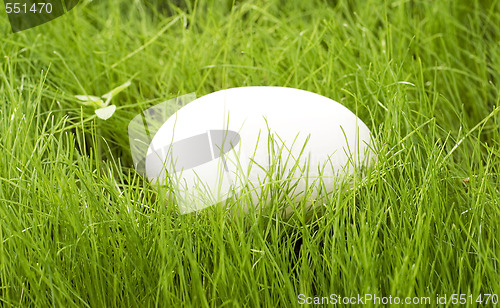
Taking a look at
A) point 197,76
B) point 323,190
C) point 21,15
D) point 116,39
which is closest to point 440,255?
point 323,190

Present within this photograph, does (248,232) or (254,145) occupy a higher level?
(254,145)

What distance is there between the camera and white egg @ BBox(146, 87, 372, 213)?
1263mm

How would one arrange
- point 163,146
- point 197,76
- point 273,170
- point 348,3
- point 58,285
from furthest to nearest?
1. point 348,3
2. point 197,76
3. point 163,146
4. point 273,170
5. point 58,285

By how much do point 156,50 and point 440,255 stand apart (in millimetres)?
1406

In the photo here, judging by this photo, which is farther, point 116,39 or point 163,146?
point 116,39

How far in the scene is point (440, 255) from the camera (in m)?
1.17

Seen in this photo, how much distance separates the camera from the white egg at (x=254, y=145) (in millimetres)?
1263

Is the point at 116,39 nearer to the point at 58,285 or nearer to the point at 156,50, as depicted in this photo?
the point at 156,50

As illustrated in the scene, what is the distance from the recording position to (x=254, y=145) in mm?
1300

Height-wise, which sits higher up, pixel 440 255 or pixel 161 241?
pixel 161 241

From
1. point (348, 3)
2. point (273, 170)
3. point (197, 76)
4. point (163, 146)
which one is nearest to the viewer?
point (273, 170)

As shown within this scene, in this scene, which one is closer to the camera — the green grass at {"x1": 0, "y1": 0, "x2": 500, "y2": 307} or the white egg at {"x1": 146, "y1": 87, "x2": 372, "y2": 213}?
the green grass at {"x1": 0, "y1": 0, "x2": 500, "y2": 307}

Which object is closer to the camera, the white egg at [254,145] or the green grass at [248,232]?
the green grass at [248,232]

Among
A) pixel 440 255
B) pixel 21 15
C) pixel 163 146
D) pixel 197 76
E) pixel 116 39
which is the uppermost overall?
pixel 21 15
